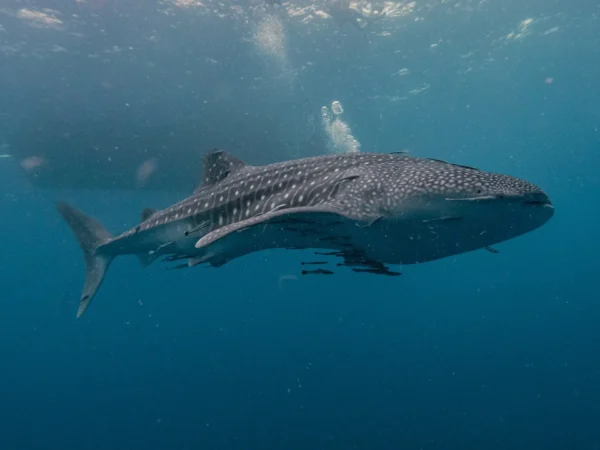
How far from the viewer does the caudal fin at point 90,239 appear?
989 cm

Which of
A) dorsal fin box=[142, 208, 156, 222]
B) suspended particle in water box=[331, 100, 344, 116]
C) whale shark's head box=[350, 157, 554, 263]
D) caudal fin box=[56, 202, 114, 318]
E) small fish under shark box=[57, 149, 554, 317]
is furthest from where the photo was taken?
suspended particle in water box=[331, 100, 344, 116]

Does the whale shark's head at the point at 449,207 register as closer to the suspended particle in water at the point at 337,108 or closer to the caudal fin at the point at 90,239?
the caudal fin at the point at 90,239

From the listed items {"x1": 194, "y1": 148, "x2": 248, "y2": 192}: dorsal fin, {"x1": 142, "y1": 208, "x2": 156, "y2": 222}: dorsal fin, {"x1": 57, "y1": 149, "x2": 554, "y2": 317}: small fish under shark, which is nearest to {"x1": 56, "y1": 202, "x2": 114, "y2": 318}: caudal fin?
{"x1": 142, "y1": 208, "x2": 156, "y2": 222}: dorsal fin

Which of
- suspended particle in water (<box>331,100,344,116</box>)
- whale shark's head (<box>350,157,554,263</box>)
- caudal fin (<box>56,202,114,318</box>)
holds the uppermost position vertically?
suspended particle in water (<box>331,100,344,116</box>)

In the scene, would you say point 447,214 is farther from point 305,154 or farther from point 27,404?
point 27,404

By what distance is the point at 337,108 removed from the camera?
32.6 metres

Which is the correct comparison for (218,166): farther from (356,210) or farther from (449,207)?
(449,207)

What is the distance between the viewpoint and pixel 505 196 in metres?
3.80

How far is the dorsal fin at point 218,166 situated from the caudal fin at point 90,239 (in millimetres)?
3390

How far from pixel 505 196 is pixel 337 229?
2.04 meters

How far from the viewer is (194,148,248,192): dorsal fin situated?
7.94 metres

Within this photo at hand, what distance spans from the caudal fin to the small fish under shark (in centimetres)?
239

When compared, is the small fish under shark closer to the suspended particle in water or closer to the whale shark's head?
the whale shark's head

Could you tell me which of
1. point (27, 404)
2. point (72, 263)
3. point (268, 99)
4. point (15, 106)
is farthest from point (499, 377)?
point (72, 263)
